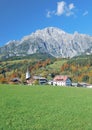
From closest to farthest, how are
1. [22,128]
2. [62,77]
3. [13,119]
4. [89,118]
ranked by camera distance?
1. [22,128]
2. [13,119]
3. [89,118]
4. [62,77]

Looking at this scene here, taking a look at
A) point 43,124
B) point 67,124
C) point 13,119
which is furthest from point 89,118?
point 13,119

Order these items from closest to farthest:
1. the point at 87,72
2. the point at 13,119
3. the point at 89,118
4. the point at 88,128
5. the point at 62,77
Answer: the point at 88,128, the point at 13,119, the point at 89,118, the point at 62,77, the point at 87,72

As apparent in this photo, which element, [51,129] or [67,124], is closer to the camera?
[51,129]

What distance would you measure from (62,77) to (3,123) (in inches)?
6563

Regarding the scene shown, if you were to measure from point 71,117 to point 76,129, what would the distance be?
12.4 feet

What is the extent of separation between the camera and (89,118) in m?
20.6

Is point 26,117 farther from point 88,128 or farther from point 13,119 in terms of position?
point 88,128

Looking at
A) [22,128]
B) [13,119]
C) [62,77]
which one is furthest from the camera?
[62,77]

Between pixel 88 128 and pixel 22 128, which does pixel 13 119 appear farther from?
pixel 88 128

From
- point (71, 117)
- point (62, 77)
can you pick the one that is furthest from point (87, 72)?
point (71, 117)

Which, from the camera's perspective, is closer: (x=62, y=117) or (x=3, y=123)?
(x=3, y=123)

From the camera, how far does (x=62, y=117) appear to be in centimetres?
2070

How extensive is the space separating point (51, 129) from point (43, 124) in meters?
1.25

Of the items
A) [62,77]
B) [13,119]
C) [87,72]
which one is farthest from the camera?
[87,72]
